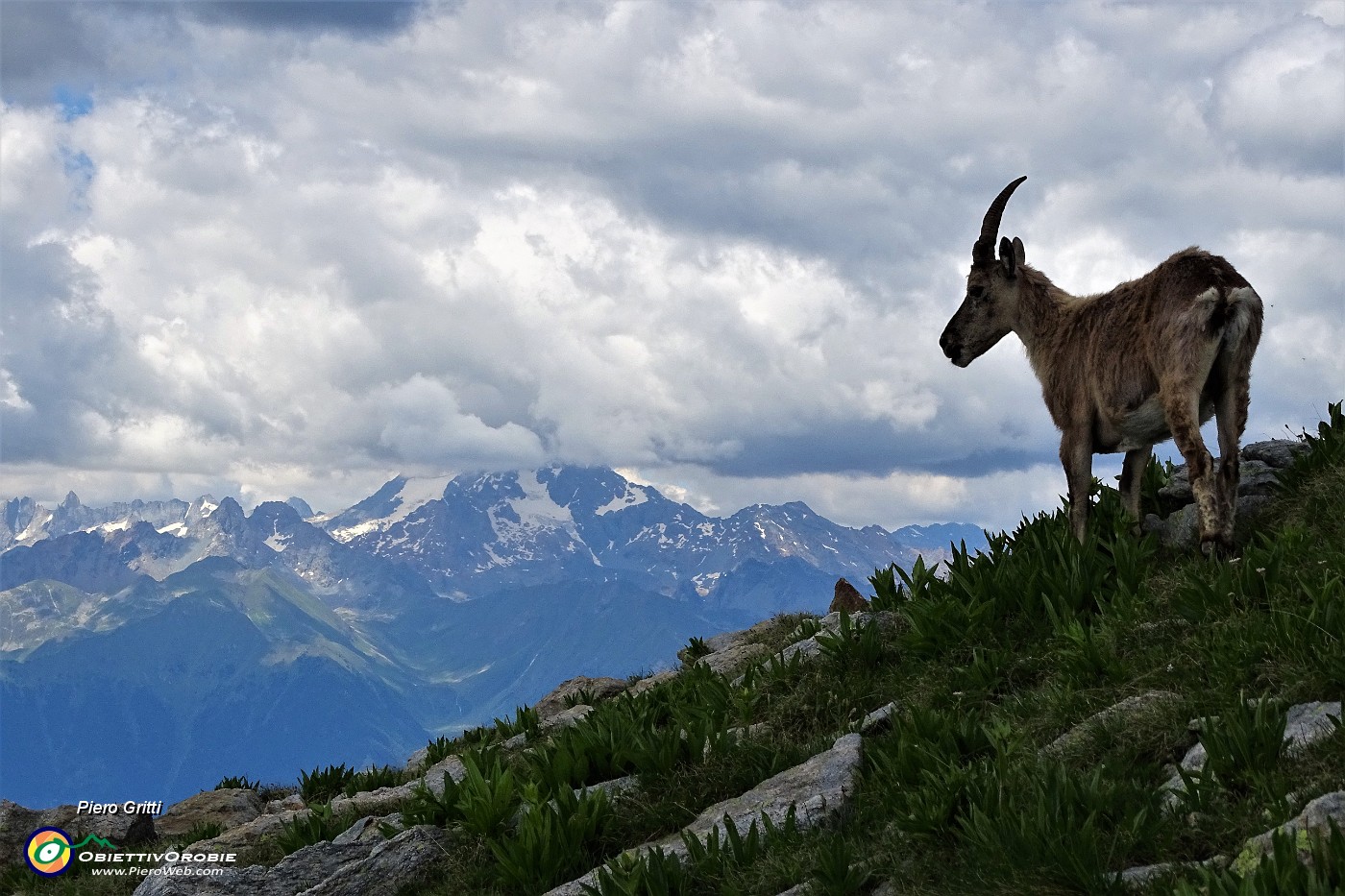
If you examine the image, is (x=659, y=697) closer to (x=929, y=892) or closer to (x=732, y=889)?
(x=732, y=889)

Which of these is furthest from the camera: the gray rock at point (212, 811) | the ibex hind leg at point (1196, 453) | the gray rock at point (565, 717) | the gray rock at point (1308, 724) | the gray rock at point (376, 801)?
the gray rock at point (212, 811)

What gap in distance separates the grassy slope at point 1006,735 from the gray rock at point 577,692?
4.77 metres

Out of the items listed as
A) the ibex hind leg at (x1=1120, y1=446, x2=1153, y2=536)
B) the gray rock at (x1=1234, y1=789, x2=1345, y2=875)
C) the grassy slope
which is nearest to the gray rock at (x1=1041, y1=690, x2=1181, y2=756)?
the grassy slope

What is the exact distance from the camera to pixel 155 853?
12.6m

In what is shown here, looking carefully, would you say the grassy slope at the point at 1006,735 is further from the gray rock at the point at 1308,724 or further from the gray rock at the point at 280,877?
the gray rock at the point at 280,877

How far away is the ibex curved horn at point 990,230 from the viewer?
39.2ft

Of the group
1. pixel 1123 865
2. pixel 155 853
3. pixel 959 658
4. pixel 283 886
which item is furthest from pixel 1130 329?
pixel 155 853

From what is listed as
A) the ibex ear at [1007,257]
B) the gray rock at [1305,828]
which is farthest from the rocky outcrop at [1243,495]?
the gray rock at [1305,828]

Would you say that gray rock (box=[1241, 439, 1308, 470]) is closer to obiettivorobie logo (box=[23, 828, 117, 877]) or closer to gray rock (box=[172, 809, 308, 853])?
gray rock (box=[172, 809, 308, 853])

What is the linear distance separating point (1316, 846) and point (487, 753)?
7149 millimetres

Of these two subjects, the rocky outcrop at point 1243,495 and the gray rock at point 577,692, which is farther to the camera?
the gray rock at point 577,692

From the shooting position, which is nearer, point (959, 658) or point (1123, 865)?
point (1123, 865)

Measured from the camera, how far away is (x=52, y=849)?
13203mm

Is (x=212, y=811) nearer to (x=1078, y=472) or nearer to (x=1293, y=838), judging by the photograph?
(x=1078, y=472)
